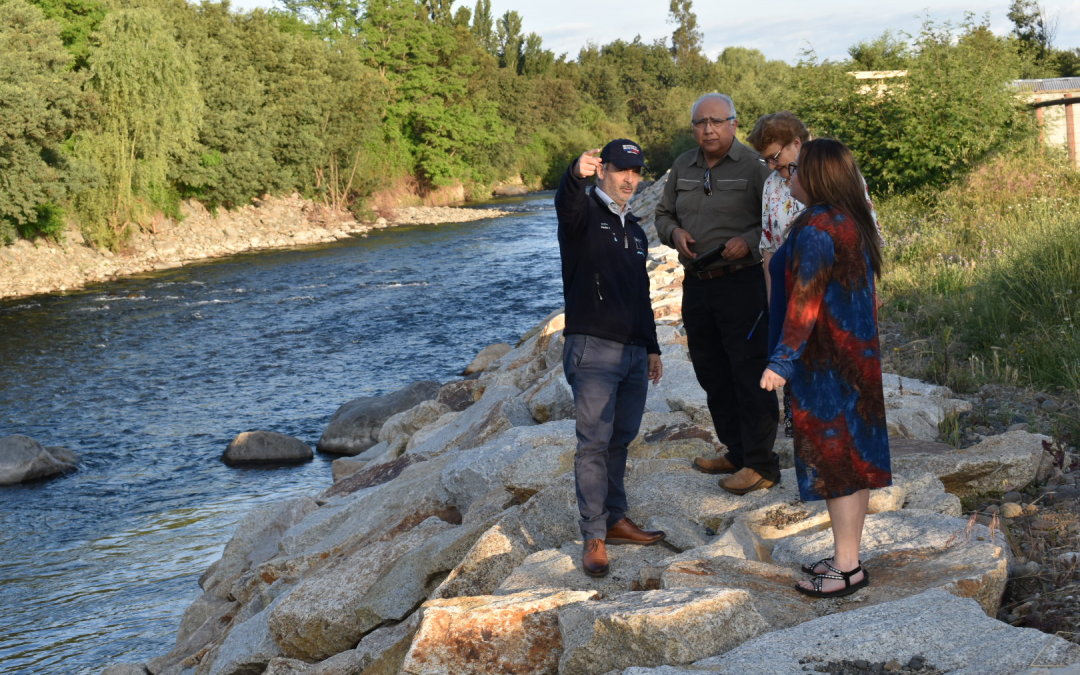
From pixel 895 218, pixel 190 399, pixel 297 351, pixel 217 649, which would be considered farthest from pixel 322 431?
pixel 895 218

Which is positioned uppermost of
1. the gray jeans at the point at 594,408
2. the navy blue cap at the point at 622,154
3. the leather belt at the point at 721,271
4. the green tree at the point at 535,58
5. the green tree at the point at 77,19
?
the green tree at the point at 535,58

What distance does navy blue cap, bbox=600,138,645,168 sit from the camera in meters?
3.55

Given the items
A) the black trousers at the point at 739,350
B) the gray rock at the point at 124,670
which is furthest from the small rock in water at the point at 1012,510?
the gray rock at the point at 124,670

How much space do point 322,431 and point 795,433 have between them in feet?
28.4

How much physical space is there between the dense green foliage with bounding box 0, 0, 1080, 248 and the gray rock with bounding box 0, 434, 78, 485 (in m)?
11.7

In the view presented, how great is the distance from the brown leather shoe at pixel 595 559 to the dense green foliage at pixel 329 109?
38.9 feet

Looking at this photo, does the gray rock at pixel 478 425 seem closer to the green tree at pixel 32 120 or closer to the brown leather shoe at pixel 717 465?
the brown leather shoe at pixel 717 465

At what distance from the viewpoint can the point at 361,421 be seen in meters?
10.5

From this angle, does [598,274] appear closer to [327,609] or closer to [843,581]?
[843,581]

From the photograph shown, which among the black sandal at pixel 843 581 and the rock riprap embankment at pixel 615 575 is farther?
the black sandal at pixel 843 581

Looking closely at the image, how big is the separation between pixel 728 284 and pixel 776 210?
14.9 inches

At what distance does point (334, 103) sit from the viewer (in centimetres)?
3903

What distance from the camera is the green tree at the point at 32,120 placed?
2138cm

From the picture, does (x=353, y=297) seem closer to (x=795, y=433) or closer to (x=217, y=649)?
(x=217, y=649)
